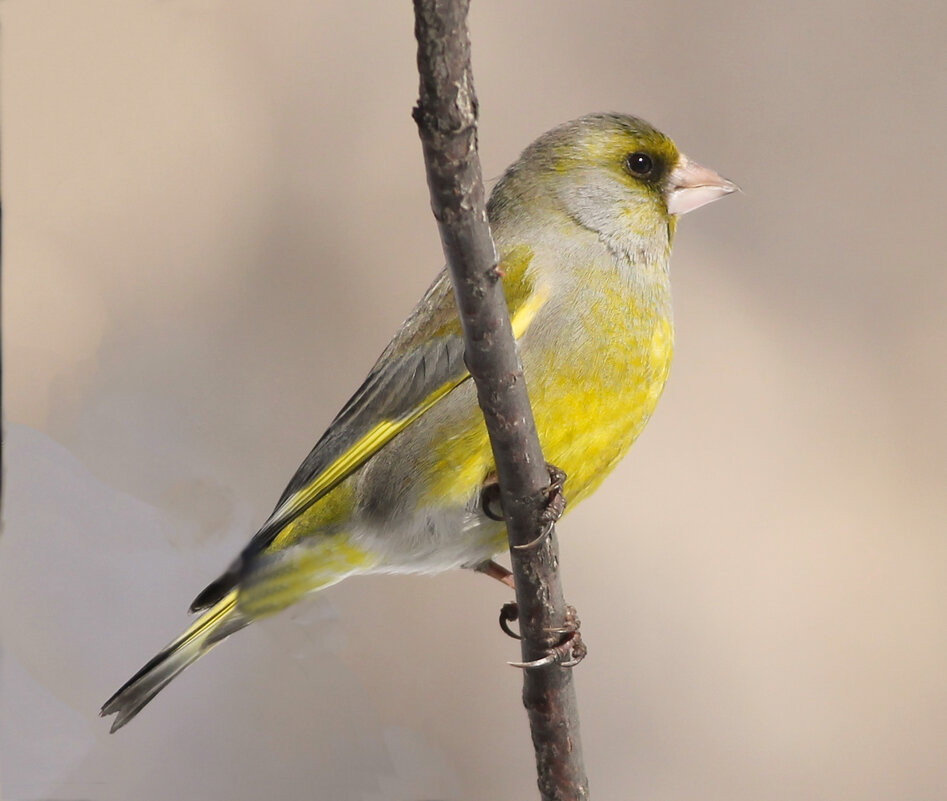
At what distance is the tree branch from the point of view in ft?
2.64

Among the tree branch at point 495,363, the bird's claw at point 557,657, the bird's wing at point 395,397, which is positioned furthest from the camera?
the bird's wing at point 395,397

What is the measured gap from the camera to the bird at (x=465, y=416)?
149cm

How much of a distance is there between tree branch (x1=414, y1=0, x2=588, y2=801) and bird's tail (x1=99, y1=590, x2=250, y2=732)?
50 centimetres

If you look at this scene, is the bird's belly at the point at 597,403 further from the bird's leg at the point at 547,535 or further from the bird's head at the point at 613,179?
the bird's head at the point at 613,179

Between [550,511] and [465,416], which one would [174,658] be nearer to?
[465,416]

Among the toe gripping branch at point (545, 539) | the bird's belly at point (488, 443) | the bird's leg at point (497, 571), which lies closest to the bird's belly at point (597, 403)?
the bird's belly at point (488, 443)

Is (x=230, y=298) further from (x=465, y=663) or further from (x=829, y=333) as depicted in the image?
(x=829, y=333)

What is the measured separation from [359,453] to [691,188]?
682 millimetres

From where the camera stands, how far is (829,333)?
257 centimetres

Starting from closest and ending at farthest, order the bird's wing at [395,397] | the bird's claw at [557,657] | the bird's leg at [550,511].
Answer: the bird's leg at [550,511] → the bird's claw at [557,657] → the bird's wing at [395,397]

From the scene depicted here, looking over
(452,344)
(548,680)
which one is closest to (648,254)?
(452,344)

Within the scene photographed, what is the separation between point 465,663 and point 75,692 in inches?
31.6

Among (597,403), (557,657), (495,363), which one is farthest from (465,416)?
(495,363)

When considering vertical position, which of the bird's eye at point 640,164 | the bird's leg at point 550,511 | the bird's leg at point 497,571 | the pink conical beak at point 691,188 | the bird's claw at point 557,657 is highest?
the bird's eye at point 640,164
